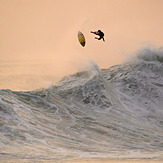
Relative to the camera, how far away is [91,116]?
80.9ft

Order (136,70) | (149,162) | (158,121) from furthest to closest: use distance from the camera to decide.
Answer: (136,70) → (158,121) → (149,162)

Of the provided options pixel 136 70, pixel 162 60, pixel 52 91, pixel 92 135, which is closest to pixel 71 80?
pixel 52 91

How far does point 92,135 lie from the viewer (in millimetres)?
21594

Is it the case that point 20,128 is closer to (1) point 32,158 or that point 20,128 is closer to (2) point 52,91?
(1) point 32,158

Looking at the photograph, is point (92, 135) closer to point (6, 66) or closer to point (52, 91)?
point (52, 91)

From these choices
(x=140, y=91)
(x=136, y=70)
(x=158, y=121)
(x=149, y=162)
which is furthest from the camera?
(x=136, y=70)

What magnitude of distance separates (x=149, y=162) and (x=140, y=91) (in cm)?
1178

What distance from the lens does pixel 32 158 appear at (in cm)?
1639

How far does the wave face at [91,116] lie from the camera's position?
18.6 m

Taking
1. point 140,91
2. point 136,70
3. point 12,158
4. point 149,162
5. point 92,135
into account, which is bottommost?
point 149,162

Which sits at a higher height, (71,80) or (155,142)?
(71,80)

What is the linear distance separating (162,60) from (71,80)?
6724 mm

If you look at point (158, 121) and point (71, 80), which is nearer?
point (158, 121)

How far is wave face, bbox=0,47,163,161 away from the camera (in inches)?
731
